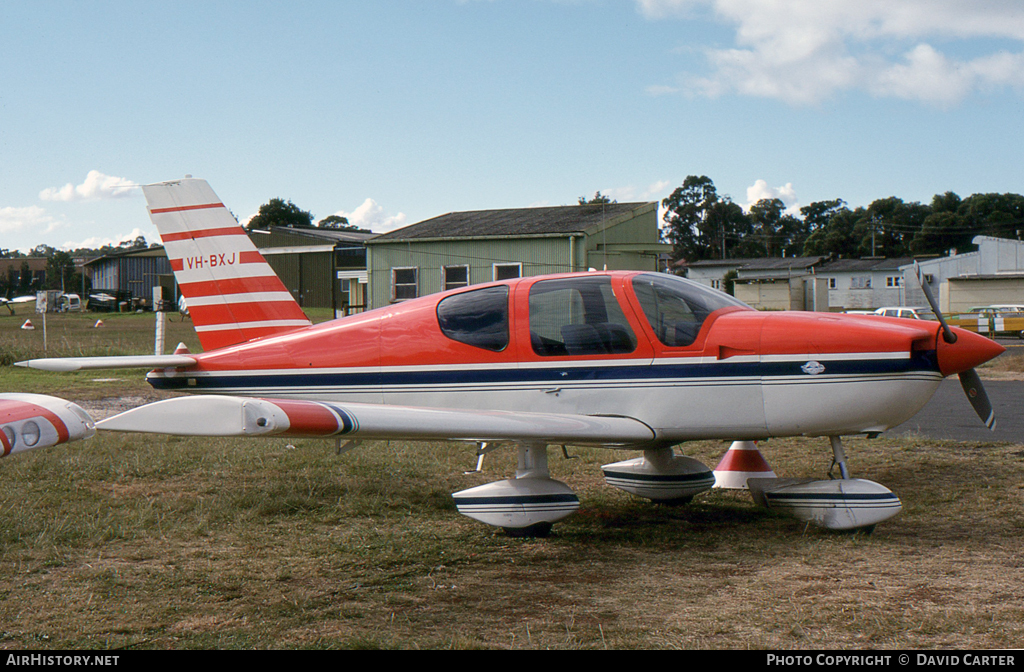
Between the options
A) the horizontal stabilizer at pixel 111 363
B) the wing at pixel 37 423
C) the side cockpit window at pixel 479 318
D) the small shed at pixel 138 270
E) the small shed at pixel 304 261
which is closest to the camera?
the wing at pixel 37 423

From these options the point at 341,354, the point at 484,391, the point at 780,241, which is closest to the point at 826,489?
the point at 484,391

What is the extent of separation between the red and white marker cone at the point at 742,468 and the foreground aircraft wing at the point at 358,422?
206 centimetres

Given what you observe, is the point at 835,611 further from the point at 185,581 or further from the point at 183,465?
the point at 183,465

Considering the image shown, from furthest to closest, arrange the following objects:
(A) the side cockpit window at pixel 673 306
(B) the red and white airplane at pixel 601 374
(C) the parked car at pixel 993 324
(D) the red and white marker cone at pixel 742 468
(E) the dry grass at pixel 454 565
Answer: (C) the parked car at pixel 993 324, (D) the red and white marker cone at pixel 742 468, (A) the side cockpit window at pixel 673 306, (B) the red and white airplane at pixel 601 374, (E) the dry grass at pixel 454 565

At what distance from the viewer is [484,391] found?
6.03 m

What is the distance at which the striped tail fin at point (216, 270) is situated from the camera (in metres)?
Answer: 7.65

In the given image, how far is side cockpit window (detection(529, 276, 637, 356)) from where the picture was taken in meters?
5.78

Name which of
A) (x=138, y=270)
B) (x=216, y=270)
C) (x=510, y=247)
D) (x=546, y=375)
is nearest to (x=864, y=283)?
(x=510, y=247)

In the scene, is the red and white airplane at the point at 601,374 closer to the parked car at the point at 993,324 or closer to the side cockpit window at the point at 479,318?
the side cockpit window at the point at 479,318

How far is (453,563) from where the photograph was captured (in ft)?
16.6

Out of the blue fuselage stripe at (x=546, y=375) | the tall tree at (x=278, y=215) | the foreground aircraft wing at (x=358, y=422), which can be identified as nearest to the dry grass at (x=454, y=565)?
the foreground aircraft wing at (x=358, y=422)

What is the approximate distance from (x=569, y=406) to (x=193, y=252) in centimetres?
423

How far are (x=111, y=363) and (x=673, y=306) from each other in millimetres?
4248

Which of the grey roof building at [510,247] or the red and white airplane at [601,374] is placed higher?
the grey roof building at [510,247]
